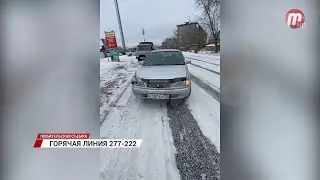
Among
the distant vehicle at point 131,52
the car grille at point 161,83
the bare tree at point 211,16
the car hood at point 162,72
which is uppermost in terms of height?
the bare tree at point 211,16

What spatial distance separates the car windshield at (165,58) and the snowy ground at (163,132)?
19 centimetres

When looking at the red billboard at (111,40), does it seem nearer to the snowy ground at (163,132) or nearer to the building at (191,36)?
the snowy ground at (163,132)

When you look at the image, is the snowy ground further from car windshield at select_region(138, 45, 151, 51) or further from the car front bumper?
car windshield at select_region(138, 45, 151, 51)

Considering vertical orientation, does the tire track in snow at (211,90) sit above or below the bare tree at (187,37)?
below

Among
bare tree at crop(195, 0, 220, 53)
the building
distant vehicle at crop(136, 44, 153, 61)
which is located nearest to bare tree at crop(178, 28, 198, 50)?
the building

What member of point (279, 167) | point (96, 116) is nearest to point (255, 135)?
point (279, 167)

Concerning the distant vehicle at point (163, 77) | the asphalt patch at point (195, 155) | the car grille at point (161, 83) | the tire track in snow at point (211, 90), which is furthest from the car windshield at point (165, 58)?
the asphalt patch at point (195, 155)

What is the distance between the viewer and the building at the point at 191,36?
2102mm

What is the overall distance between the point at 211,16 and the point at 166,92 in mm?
670

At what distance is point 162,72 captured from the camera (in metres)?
2.09

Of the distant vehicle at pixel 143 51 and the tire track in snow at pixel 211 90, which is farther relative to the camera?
the distant vehicle at pixel 143 51

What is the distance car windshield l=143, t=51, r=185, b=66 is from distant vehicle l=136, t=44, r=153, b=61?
0.05 m

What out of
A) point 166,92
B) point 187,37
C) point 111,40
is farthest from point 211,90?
point 111,40

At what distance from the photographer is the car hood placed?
2.08 meters
